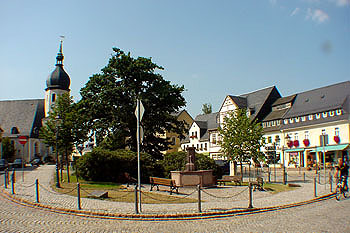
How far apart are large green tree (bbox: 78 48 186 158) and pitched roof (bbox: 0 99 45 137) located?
56366 millimetres

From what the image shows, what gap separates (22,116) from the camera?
86.5 m

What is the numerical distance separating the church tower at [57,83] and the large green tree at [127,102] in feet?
184

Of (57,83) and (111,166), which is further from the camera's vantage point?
(57,83)

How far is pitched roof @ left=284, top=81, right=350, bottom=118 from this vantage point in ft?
154

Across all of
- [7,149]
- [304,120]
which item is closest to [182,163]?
[304,120]

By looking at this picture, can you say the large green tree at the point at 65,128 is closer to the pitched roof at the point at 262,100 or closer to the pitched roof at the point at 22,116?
the pitched roof at the point at 262,100

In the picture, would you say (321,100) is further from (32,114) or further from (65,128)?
(32,114)

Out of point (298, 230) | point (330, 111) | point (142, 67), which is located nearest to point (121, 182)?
point (142, 67)

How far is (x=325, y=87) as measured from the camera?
52.1 meters

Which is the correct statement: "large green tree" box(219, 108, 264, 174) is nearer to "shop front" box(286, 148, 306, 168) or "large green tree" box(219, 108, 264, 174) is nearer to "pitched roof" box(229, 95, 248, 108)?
"shop front" box(286, 148, 306, 168)

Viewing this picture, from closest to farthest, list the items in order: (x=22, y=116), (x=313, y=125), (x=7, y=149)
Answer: (x=313, y=125) < (x=7, y=149) < (x=22, y=116)

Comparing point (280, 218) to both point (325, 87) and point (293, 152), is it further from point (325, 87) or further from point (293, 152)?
point (325, 87)

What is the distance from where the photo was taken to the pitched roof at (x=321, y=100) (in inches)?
1847

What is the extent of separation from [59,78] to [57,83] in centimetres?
137
